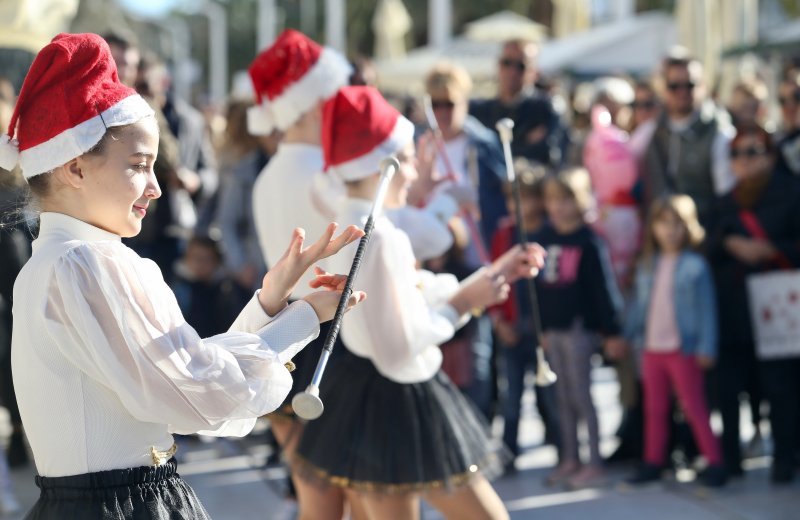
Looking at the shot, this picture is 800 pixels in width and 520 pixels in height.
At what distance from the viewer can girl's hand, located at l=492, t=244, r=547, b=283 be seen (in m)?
3.82

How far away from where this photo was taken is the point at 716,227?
631 cm

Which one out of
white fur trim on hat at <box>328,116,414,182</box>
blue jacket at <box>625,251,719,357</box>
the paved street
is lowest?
the paved street

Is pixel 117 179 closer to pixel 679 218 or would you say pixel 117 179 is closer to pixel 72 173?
pixel 72 173

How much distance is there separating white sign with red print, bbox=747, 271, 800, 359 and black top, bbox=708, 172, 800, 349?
47mm

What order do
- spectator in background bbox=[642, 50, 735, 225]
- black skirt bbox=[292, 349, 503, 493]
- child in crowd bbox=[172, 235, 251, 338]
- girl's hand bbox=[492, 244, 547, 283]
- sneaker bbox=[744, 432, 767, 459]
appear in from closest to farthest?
black skirt bbox=[292, 349, 503, 493] → girl's hand bbox=[492, 244, 547, 283] → spectator in background bbox=[642, 50, 735, 225] → sneaker bbox=[744, 432, 767, 459] → child in crowd bbox=[172, 235, 251, 338]

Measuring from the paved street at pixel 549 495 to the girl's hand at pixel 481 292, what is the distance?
7.01ft

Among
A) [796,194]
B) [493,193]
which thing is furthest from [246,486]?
[796,194]

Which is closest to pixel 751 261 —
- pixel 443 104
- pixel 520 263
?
pixel 443 104

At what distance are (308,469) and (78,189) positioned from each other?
5.60ft

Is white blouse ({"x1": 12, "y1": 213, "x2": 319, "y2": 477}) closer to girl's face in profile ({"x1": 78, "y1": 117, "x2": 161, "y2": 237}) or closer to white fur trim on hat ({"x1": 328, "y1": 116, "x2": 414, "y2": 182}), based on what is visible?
girl's face in profile ({"x1": 78, "y1": 117, "x2": 161, "y2": 237})

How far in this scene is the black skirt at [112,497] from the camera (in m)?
2.43

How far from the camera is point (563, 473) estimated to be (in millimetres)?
6438

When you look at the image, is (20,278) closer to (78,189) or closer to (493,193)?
(78,189)

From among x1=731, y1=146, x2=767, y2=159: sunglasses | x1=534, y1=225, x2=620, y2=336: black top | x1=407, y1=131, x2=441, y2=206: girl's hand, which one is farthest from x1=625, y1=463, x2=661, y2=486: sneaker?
x1=407, y1=131, x2=441, y2=206: girl's hand
